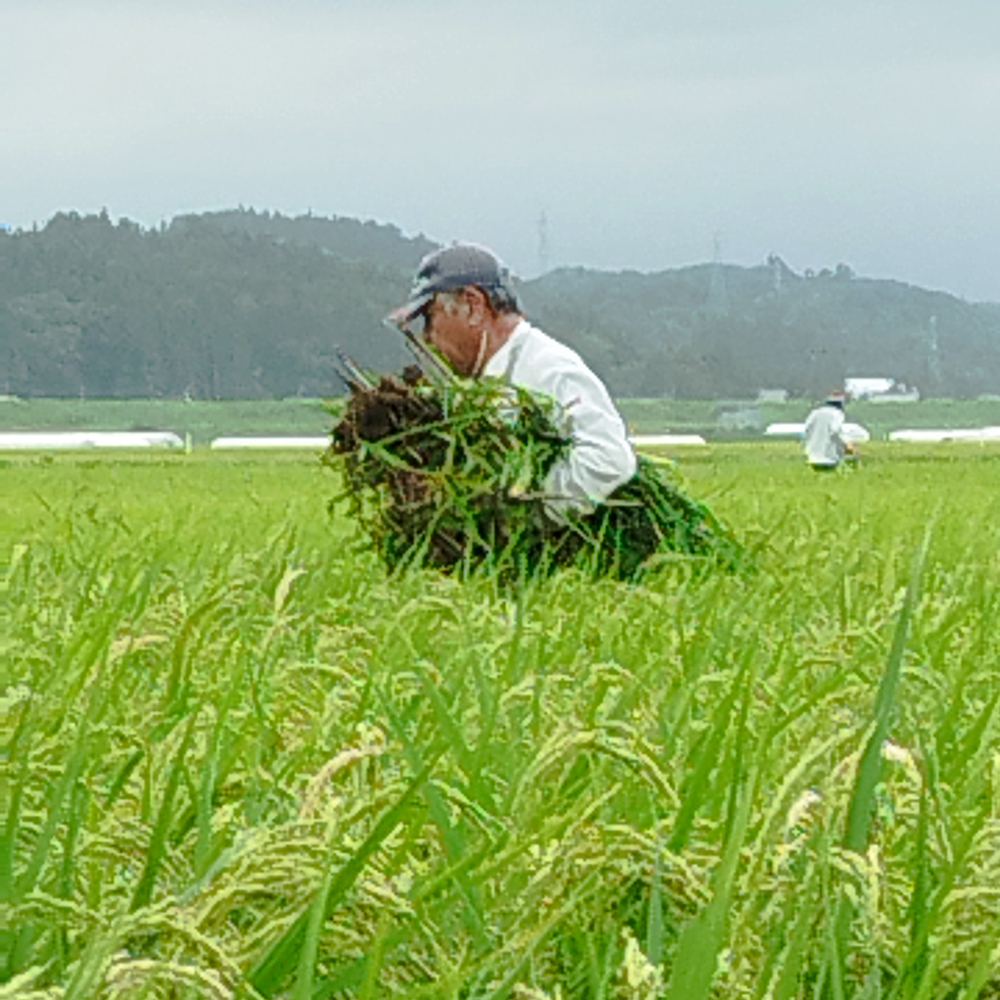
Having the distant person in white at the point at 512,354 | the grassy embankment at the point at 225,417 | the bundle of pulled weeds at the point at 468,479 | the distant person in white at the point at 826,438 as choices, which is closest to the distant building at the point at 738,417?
the grassy embankment at the point at 225,417

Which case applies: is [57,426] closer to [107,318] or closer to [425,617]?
[107,318]

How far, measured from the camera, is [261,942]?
4.25ft

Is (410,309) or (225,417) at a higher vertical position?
(410,309)

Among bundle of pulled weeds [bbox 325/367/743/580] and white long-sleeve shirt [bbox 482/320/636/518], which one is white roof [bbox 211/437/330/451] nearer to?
white long-sleeve shirt [bbox 482/320/636/518]

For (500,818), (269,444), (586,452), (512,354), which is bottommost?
(269,444)

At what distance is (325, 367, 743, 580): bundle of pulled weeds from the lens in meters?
5.01

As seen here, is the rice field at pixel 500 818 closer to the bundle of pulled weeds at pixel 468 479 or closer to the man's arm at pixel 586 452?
the bundle of pulled weeds at pixel 468 479

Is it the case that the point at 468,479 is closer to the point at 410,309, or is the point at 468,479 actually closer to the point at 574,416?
the point at 574,416

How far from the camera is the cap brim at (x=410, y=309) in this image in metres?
5.29

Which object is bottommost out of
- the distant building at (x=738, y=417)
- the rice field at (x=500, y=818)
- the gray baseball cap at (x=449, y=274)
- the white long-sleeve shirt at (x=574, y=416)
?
the distant building at (x=738, y=417)

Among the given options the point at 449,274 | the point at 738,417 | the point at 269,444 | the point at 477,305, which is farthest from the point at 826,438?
the point at 738,417

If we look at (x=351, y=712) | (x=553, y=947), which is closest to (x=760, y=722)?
(x=351, y=712)

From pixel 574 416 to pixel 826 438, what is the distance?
16.5 metres

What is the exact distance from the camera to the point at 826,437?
2144cm
